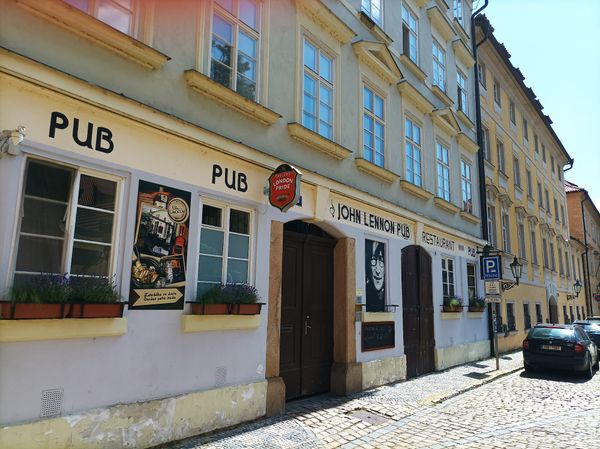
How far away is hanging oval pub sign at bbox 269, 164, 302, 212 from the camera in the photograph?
22.8 feet

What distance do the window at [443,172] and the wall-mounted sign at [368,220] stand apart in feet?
9.73

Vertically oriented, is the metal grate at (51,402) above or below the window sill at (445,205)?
below

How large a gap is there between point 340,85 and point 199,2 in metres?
3.64

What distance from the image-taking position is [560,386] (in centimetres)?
1077

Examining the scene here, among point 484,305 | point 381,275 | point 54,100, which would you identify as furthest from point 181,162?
point 484,305

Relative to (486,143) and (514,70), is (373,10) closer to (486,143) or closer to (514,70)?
(486,143)

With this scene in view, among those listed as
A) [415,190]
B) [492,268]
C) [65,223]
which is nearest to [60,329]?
[65,223]

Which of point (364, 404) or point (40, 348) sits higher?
point (40, 348)

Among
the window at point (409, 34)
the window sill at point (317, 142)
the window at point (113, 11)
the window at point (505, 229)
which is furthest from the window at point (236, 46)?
the window at point (505, 229)

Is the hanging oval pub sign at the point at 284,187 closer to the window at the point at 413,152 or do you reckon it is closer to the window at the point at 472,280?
the window at the point at 413,152

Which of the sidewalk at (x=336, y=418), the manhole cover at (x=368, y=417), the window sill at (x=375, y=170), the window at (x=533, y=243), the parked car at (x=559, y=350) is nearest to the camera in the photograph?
the sidewalk at (x=336, y=418)

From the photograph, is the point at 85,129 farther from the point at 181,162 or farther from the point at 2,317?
the point at 2,317

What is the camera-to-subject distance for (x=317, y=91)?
8.94 meters

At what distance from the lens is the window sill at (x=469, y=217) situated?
14.8 meters
